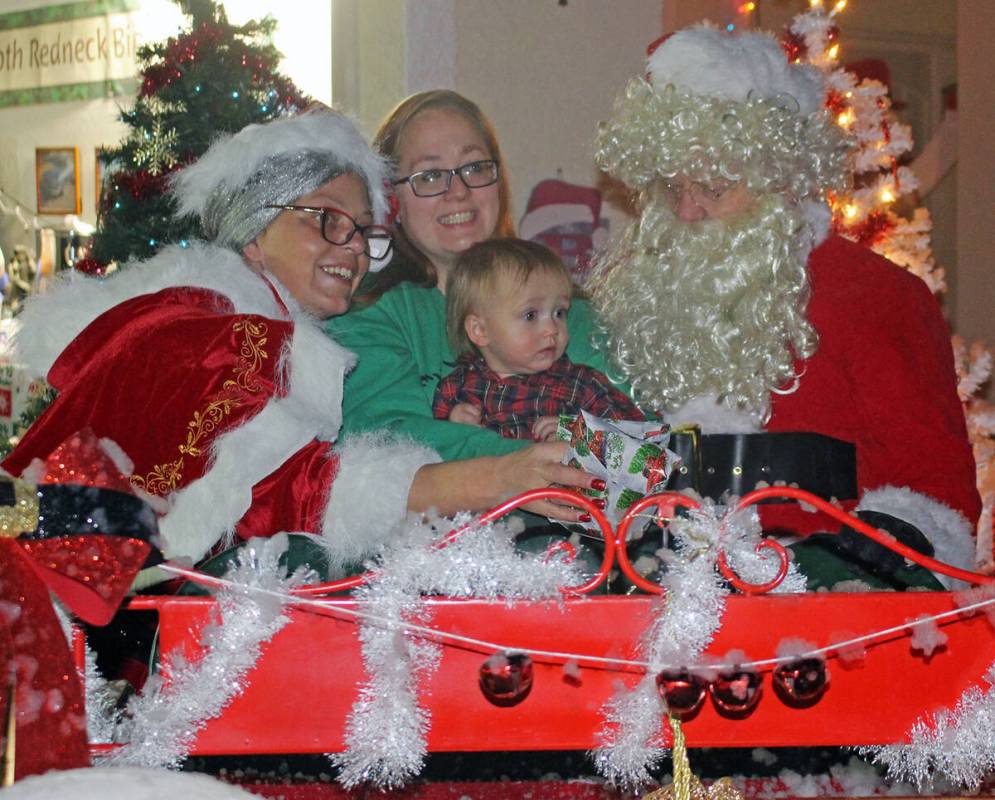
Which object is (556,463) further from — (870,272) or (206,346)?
(870,272)

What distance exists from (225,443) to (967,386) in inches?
124

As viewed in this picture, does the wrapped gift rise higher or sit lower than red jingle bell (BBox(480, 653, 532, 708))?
higher

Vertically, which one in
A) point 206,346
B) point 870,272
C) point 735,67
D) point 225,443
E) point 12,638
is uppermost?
point 735,67

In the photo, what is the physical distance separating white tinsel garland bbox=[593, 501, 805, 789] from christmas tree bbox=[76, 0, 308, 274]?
229cm

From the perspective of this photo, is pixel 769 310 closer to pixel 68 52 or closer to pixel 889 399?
pixel 889 399

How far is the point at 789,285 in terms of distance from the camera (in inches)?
97.2

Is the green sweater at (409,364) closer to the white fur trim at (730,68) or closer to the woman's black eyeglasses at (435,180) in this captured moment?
the woman's black eyeglasses at (435,180)

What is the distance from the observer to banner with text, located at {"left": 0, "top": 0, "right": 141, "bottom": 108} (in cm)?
621

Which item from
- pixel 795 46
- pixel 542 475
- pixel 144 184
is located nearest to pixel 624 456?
pixel 542 475

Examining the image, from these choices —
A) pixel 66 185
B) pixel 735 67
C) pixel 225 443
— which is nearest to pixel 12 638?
pixel 225 443

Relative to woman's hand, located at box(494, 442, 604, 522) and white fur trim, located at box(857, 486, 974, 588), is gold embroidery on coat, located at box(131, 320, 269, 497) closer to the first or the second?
woman's hand, located at box(494, 442, 604, 522)

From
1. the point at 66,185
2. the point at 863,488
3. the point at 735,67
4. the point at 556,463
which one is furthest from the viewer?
the point at 66,185

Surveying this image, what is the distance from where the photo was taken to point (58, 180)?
258 inches

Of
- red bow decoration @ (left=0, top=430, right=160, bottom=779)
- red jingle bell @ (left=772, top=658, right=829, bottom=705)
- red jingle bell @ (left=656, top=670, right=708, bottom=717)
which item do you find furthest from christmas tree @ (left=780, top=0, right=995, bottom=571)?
red bow decoration @ (left=0, top=430, right=160, bottom=779)
